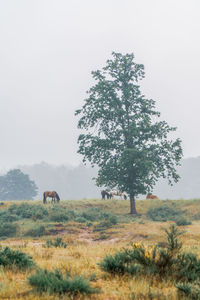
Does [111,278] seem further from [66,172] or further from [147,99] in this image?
[66,172]

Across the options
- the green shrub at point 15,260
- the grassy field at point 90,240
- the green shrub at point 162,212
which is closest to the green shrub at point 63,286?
the grassy field at point 90,240

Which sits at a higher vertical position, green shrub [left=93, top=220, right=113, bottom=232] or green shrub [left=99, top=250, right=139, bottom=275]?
green shrub [left=99, top=250, right=139, bottom=275]

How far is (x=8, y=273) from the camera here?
6648 mm

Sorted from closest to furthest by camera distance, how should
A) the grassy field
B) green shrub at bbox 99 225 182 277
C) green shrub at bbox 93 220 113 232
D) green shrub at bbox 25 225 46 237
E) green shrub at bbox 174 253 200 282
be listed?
the grassy field → green shrub at bbox 174 253 200 282 → green shrub at bbox 99 225 182 277 → green shrub at bbox 25 225 46 237 → green shrub at bbox 93 220 113 232

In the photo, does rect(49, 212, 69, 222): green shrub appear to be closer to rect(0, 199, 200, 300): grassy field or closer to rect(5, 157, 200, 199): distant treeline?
rect(0, 199, 200, 300): grassy field

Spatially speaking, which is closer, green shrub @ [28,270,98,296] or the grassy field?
green shrub @ [28,270,98,296]

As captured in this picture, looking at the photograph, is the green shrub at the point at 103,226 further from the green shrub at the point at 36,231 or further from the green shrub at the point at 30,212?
the green shrub at the point at 30,212

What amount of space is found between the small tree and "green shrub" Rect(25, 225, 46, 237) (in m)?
64.6

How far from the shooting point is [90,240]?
17.8m

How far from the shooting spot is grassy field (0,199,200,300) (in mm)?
5359

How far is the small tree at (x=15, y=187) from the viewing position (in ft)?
272

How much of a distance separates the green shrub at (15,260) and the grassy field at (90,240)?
→ 8.4 inches

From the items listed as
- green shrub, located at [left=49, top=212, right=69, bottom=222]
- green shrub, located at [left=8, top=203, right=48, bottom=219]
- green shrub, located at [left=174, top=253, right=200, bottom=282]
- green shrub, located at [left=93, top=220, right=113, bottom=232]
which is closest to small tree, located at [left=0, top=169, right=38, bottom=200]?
green shrub, located at [left=8, top=203, right=48, bottom=219]

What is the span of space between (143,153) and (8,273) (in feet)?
72.3
